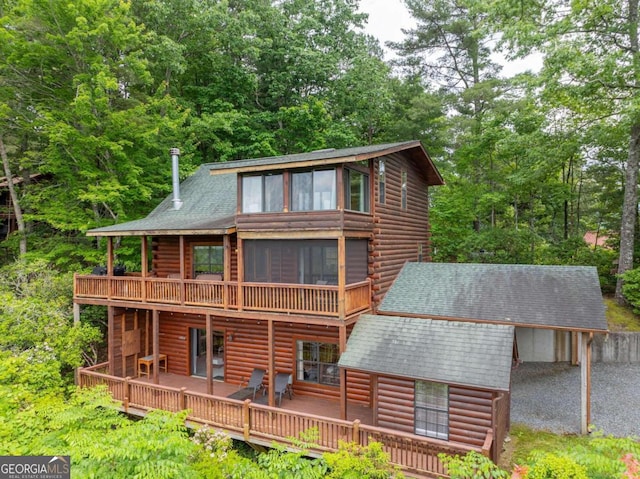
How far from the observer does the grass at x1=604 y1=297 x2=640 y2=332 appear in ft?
45.2

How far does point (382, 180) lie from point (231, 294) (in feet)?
20.0

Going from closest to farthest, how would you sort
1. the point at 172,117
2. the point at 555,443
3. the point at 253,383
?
the point at 555,443
the point at 253,383
the point at 172,117

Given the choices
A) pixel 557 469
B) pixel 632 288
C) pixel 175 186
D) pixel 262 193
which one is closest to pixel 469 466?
pixel 557 469

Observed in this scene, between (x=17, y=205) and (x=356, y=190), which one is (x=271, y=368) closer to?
(x=356, y=190)

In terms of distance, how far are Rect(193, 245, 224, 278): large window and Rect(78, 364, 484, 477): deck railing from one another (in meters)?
4.28

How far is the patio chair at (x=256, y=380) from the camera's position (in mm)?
11188

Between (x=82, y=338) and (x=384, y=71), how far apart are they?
2505cm

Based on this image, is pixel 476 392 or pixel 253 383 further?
pixel 253 383

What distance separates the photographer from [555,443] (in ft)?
27.3

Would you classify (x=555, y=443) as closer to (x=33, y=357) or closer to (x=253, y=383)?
(x=253, y=383)

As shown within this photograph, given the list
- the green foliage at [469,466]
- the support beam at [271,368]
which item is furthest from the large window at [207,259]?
the green foliage at [469,466]

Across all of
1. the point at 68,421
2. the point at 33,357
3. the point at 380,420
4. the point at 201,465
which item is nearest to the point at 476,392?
the point at 380,420

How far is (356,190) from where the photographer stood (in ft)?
34.6

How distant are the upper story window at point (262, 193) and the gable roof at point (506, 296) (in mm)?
4636
